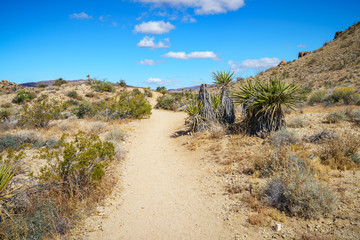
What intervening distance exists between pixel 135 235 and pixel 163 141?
6.55m

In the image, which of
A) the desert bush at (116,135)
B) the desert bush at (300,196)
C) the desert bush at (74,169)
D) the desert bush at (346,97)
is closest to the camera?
the desert bush at (300,196)

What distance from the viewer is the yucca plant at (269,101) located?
739cm

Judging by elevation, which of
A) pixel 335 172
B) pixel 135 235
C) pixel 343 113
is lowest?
pixel 135 235

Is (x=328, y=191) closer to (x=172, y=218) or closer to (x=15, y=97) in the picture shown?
(x=172, y=218)

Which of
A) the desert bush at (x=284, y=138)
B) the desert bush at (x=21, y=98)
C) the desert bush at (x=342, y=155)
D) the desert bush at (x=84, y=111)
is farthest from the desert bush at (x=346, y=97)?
the desert bush at (x=21, y=98)

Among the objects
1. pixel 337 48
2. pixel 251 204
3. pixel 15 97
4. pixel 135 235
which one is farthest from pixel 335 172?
pixel 337 48


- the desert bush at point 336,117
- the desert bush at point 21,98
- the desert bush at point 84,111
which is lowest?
the desert bush at point 336,117

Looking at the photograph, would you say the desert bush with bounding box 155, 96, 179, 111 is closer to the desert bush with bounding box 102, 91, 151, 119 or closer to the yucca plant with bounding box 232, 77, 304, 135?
the desert bush with bounding box 102, 91, 151, 119

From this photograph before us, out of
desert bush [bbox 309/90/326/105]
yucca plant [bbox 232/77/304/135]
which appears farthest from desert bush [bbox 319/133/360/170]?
desert bush [bbox 309/90/326/105]

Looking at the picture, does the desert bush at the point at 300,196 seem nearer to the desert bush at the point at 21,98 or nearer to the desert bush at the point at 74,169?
the desert bush at the point at 74,169

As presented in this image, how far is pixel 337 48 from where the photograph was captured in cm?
2844

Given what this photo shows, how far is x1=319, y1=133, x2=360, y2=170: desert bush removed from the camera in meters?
4.84

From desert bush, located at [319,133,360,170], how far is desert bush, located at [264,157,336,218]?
1.58 meters

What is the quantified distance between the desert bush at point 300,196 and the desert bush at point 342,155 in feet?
5.18
